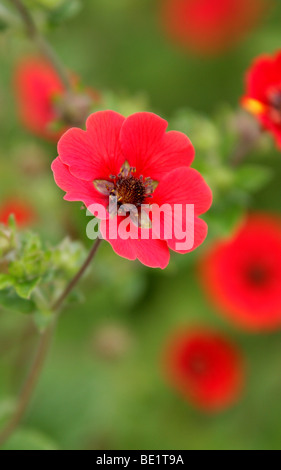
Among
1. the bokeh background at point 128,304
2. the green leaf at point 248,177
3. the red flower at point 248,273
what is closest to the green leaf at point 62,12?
the bokeh background at point 128,304

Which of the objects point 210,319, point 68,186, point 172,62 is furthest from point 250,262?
point 68,186

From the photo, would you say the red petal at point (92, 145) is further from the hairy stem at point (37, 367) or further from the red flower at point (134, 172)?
the hairy stem at point (37, 367)

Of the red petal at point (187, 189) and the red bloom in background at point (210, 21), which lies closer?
the red petal at point (187, 189)

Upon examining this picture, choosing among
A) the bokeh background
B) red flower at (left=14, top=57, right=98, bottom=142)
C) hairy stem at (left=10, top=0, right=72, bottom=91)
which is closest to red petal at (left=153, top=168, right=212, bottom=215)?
the bokeh background

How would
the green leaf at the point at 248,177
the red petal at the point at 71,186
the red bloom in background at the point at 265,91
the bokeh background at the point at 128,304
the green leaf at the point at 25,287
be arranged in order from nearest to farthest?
the red petal at the point at 71,186 → the green leaf at the point at 25,287 → the red bloom in background at the point at 265,91 → the green leaf at the point at 248,177 → the bokeh background at the point at 128,304

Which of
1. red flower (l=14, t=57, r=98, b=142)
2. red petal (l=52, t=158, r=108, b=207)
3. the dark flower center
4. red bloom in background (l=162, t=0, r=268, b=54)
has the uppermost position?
red bloom in background (l=162, t=0, r=268, b=54)

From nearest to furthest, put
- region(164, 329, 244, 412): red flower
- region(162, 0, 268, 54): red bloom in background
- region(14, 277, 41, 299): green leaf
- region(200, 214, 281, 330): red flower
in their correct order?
1. region(14, 277, 41, 299): green leaf
2. region(200, 214, 281, 330): red flower
3. region(164, 329, 244, 412): red flower
4. region(162, 0, 268, 54): red bloom in background

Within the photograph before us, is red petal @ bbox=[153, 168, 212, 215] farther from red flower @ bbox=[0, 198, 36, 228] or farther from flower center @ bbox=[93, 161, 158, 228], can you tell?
red flower @ bbox=[0, 198, 36, 228]
